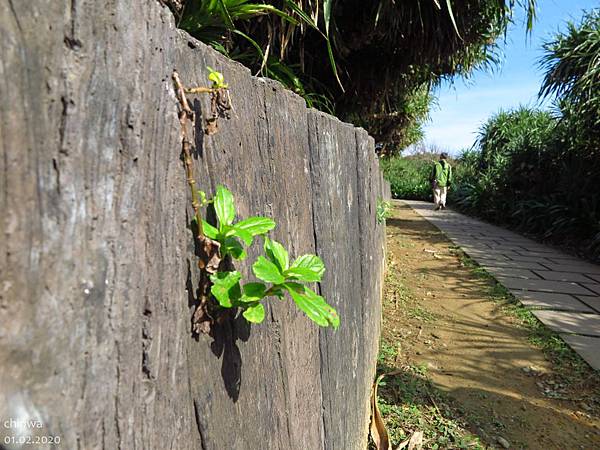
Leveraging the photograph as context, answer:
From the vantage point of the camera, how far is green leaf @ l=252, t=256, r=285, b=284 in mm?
650

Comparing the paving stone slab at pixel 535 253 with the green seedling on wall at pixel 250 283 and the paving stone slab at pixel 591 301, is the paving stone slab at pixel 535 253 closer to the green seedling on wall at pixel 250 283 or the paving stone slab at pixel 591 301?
the paving stone slab at pixel 591 301

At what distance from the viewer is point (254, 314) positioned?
2.11 feet

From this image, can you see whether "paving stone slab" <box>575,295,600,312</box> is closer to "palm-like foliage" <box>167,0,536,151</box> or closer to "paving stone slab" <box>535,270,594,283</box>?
"paving stone slab" <box>535,270,594,283</box>

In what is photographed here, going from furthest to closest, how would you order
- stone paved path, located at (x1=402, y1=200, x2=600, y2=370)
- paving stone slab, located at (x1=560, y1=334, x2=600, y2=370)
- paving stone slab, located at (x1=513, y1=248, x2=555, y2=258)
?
paving stone slab, located at (x1=513, y1=248, x2=555, y2=258) → stone paved path, located at (x1=402, y1=200, x2=600, y2=370) → paving stone slab, located at (x1=560, y1=334, x2=600, y2=370)

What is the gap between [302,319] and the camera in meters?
1.02

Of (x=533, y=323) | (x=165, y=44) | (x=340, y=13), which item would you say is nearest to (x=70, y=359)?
(x=165, y=44)

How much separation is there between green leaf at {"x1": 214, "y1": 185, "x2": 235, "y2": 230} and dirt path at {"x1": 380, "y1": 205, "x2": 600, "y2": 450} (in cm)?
182

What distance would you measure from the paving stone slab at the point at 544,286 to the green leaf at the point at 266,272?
4588mm

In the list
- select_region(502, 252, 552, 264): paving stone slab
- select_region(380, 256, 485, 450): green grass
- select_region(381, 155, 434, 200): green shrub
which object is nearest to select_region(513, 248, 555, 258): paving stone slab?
select_region(502, 252, 552, 264): paving stone slab

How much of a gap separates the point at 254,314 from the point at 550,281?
5.22 meters

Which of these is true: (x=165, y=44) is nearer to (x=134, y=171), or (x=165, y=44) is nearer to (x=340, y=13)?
(x=134, y=171)

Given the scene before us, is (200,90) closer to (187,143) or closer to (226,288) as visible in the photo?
(187,143)

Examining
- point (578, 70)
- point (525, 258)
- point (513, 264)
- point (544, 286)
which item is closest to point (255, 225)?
point (544, 286)

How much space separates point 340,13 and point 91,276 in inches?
131
